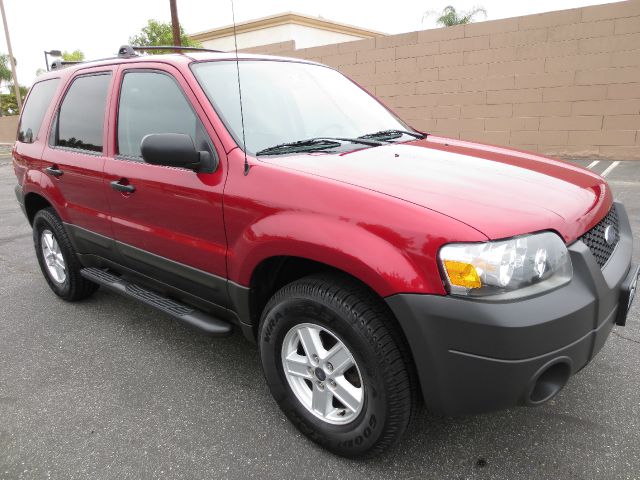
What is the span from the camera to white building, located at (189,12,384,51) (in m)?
23.1

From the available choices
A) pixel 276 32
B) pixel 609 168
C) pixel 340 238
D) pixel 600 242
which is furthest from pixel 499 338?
pixel 276 32

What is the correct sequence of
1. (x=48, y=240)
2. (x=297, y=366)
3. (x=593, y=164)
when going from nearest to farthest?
(x=297, y=366)
(x=48, y=240)
(x=593, y=164)

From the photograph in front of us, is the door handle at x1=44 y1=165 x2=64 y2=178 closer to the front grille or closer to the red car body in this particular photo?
the red car body

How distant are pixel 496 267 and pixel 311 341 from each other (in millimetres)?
870

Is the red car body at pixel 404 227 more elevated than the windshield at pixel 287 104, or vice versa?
the windshield at pixel 287 104

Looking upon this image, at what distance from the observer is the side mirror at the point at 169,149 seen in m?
2.21

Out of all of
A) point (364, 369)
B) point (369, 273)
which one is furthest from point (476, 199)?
point (364, 369)

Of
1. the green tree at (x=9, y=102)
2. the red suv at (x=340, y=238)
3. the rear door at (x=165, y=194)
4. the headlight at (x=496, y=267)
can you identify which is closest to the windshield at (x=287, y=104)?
the red suv at (x=340, y=238)

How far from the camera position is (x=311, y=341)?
2131mm

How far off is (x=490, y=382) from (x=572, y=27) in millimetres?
9478

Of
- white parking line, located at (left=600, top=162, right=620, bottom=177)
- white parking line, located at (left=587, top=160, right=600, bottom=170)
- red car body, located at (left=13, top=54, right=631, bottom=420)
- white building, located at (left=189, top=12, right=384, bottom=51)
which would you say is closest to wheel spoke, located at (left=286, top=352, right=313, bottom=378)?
red car body, located at (left=13, top=54, right=631, bottom=420)

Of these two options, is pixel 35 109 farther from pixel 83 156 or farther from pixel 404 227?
pixel 404 227

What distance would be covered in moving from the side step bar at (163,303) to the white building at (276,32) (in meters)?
21.0

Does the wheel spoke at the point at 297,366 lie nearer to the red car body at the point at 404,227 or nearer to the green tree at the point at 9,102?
the red car body at the point at 404,227
